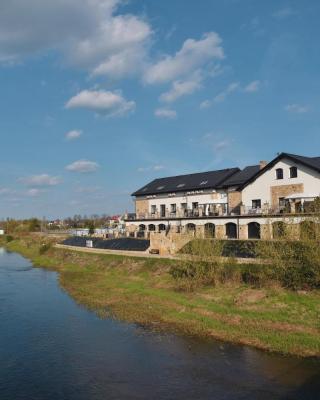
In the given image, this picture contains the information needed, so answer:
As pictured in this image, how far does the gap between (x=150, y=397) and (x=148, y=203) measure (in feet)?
158

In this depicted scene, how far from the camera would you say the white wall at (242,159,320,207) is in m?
40.7

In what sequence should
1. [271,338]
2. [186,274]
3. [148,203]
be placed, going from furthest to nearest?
[148,203]
[186,274]
[271,338]

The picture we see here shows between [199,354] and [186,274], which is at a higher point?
[186,274]

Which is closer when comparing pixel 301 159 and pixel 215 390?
pixel 215 390

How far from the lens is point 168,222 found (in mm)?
55250

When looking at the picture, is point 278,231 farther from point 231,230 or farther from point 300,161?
point 231,230

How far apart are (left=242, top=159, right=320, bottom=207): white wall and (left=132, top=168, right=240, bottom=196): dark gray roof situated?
6.49 m

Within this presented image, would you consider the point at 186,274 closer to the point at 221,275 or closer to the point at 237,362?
the point at 221,275

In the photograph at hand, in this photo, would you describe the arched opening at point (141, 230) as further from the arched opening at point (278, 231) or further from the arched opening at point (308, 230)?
the arched opening at point (308, 230)

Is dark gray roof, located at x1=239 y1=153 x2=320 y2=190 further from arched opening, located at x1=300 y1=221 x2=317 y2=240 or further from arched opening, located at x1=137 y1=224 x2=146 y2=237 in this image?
arched opening, located at x1=137 y1=224 x2=146 y2=237

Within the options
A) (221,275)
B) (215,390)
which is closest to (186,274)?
(221,275)

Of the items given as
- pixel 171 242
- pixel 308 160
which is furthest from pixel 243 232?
pixel 308 160

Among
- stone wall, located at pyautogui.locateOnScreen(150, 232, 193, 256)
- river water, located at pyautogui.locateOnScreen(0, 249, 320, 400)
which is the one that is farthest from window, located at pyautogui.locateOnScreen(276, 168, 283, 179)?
river water, located at pyautogui.locateOnScreen(0, 249, 320, 400)

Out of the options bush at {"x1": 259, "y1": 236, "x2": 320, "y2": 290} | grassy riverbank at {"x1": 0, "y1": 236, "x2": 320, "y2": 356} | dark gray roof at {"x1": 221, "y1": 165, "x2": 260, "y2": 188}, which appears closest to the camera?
grassy riverbank at {"x1": 0, "y1": 236, "x2": 320, "y2": 356}
